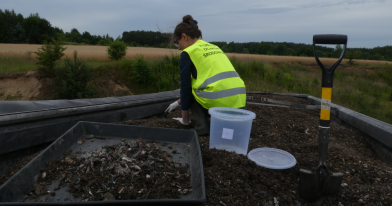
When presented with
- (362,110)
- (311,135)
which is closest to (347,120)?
(311,135)

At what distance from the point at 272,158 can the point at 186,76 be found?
1.17 m

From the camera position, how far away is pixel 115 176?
59.1 inches

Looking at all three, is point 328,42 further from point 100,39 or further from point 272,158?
point 100,39

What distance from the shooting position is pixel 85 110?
2779 mm

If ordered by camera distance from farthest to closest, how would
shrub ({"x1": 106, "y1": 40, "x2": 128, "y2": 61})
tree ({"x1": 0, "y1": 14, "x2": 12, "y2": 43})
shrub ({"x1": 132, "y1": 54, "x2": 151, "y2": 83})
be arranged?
tree ({"x1": 0, "y1": 14, "x2": 12, "y2": 43}), shrub ({"x1": 106, "y1": 40, "x2": 128, "y2": 61}), shrub ({"x1": 132, "y1": 54, "x2": 151, "y2": 83})

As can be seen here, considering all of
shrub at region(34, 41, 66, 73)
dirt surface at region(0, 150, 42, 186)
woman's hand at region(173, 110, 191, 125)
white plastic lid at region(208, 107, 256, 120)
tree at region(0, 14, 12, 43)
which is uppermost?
tree at region(0, 14, 12, 43)

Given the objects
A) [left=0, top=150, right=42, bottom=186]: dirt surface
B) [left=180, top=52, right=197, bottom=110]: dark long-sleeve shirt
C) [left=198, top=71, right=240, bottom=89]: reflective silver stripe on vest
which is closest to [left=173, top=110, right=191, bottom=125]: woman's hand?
[left=180, top=52, right=197, bottom=110]: dark long-sleeve shirt

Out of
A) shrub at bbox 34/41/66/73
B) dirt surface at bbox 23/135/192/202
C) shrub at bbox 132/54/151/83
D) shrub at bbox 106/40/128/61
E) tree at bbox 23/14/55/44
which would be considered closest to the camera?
dirt surface at bbox 23/135/192/202

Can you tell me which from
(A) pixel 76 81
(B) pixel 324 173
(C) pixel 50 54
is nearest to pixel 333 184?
(B) pixel 324 173

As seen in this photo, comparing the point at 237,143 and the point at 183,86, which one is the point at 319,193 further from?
the point at 183,86

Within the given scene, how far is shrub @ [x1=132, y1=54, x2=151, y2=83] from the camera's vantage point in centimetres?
979

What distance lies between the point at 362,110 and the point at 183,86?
380 inches

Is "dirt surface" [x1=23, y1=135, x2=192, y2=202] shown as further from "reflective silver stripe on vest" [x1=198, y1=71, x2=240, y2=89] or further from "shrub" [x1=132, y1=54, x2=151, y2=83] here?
"shrub" [x1=132, y1=54, x2=151, y2=83]

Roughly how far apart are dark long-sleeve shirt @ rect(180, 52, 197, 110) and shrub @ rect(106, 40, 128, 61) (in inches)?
381
